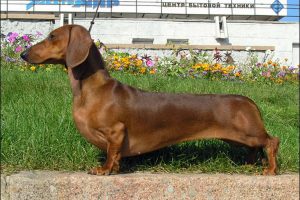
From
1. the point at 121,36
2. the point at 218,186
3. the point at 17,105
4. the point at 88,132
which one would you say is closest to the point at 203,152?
the point at 218,186

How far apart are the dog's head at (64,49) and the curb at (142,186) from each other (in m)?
0.69

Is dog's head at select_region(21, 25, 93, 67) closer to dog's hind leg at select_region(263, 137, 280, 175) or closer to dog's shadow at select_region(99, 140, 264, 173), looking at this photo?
dog's shadow at select_region(99, 140, 264, 173)

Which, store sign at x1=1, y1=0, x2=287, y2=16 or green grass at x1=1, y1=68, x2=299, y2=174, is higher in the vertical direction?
store sign at x1=1, y1=0, x2=287, y2=16

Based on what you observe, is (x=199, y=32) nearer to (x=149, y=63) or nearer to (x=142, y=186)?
(x=149, y=63)

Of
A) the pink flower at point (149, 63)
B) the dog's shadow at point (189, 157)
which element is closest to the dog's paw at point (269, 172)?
the dog's shadow at point (189, 157)

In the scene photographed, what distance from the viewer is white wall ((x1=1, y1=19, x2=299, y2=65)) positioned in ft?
41.1

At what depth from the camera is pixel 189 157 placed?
11.2 ft

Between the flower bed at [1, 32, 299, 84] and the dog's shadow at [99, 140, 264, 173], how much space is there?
313 cm

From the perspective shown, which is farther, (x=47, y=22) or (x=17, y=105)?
(x=47, y=22)

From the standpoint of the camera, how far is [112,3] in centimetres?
1534

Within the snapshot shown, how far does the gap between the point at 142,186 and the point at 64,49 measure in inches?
36.7

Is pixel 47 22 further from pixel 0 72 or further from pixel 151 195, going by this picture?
pixel 151 195

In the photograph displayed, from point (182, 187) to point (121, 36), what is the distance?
397 inches

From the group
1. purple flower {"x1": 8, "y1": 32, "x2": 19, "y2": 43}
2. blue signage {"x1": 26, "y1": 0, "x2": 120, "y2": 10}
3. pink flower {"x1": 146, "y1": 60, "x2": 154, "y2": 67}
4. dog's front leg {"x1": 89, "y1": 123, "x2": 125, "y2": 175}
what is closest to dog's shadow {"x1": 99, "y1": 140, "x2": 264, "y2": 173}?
dog's front leg {"x1": 89, "y1": 123, "x2": 125, "y2": 175}
